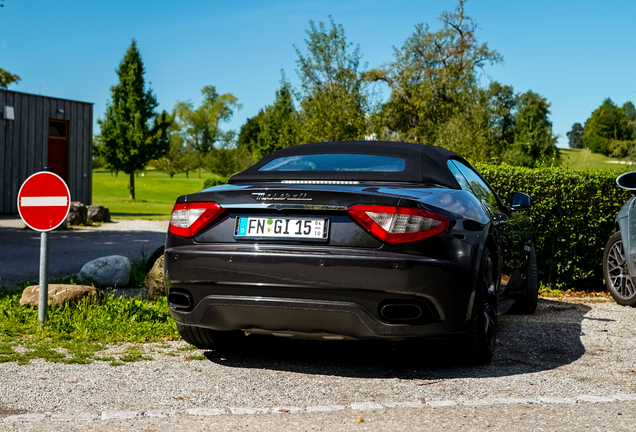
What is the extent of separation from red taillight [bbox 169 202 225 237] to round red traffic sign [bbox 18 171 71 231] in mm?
1804

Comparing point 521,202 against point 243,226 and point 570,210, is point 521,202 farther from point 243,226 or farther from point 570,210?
point 243,226

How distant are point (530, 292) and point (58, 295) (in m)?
4.55

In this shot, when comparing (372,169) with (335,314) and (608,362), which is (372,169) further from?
(608,362)

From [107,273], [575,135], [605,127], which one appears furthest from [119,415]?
[575,135]

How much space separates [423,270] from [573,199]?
5.17 m

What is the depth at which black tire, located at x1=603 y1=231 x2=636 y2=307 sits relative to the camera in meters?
7.66

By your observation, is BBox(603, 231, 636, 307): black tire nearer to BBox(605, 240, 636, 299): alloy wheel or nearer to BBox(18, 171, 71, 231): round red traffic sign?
BBox(605, 240, 636, 299): alloy wheel

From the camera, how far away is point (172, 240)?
449 cm

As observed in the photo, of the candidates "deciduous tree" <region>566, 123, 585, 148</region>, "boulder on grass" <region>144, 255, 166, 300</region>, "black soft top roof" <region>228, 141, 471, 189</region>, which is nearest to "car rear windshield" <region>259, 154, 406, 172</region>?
"black soft top roof" <region>228, 141, 471, 189</region>

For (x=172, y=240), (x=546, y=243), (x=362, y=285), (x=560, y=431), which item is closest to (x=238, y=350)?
(x=172, y=240)

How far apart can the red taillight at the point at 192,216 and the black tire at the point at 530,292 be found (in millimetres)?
3627

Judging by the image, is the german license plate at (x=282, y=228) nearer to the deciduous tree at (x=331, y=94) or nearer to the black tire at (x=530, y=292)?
the black tire at (x=530, y=292)

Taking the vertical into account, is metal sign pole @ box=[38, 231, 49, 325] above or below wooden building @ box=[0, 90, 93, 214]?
below

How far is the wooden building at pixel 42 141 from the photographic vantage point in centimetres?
2402
